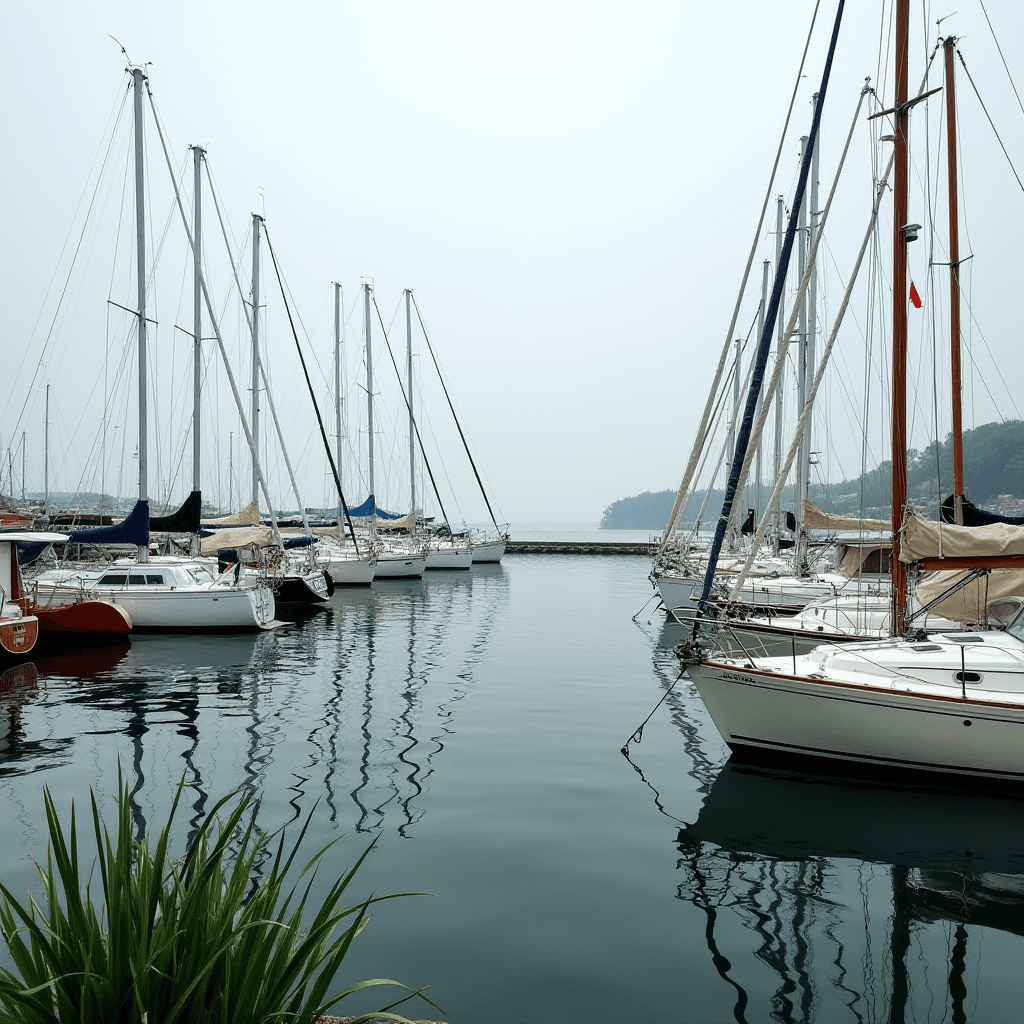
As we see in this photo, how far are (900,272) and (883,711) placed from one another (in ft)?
22.1

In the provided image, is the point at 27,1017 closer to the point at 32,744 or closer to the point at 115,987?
the point at 115,987

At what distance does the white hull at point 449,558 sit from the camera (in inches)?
2000

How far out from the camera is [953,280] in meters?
17.5

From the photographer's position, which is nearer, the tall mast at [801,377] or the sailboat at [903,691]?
the sailboat at [903,691]

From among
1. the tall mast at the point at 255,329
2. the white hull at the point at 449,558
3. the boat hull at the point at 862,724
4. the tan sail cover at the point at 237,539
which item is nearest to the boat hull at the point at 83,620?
the tan sail cover at the point at 237,539

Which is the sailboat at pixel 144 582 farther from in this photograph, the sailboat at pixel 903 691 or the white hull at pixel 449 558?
the white hull at pixel 449 558

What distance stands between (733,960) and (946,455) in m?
52.7

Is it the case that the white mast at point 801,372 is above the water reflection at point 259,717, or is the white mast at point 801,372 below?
above

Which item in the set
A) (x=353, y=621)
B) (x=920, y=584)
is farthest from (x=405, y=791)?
(x=353, y=621)

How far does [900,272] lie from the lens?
12.2 meters

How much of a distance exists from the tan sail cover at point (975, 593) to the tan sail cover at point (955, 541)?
197 centimetres

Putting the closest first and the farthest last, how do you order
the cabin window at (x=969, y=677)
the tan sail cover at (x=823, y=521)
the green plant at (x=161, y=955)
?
the green plant at (x=161, y=955)
the cabin window at (x=969, y=677)
the tan sail cover at (x=823, y=521)

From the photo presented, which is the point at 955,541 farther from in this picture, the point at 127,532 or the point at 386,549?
the point at 386,549

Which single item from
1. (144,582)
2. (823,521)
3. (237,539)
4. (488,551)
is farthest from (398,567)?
(823,521)
